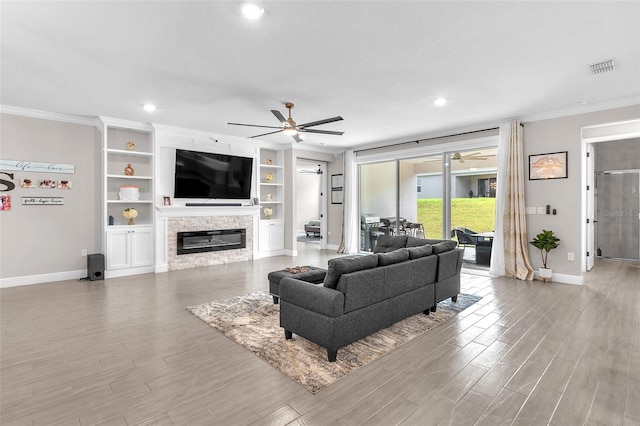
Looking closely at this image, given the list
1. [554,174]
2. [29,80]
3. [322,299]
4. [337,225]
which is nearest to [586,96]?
[554,174]

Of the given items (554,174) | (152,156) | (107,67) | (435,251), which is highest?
(107,67)

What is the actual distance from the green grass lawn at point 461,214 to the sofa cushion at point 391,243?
2353 mm

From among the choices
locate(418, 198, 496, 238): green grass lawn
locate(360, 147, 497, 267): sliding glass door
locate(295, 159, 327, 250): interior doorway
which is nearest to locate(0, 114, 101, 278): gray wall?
locate(360, 147, 497, 267): sliding glass door

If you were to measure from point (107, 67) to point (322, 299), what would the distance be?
3616 mm

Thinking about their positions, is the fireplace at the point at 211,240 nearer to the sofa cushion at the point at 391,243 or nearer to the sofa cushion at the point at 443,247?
the sofa cushion at the point at 391,243

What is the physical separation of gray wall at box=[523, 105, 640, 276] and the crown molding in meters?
8.07

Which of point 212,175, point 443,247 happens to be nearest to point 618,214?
point 443,247

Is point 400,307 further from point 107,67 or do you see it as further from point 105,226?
point 105,226

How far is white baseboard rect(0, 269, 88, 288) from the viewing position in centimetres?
546

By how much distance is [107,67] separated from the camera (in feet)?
12.5

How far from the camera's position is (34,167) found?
18.4ft

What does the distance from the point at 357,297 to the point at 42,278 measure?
232 inches

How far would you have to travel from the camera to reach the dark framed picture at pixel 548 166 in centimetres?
561

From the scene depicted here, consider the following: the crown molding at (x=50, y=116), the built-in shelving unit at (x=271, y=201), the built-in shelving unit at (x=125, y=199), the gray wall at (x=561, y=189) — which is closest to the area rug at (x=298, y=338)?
the gray wall at (x=561, y=189)
